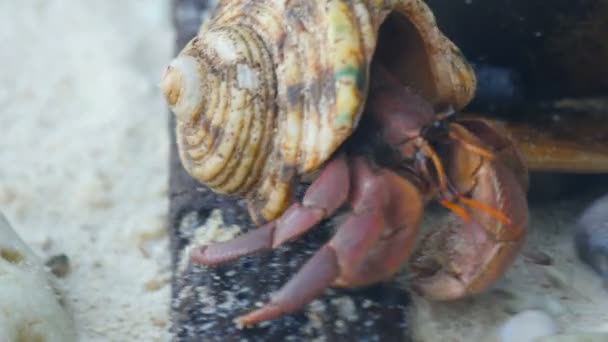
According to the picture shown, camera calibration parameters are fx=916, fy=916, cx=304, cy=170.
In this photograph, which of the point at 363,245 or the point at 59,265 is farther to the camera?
the point at 59,265

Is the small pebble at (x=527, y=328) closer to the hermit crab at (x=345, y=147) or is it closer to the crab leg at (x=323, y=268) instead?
the hermit crab at (x=345, y=147)

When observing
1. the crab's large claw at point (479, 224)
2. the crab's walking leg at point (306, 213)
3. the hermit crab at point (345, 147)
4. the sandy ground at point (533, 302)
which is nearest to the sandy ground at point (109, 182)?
the sandy ground at point (533, 302)

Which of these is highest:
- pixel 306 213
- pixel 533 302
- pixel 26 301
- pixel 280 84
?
pixel 280 84

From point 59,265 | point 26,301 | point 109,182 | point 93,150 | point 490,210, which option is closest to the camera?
point 490,210

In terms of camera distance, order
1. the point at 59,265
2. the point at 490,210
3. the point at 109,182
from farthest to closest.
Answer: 1. the point at 109,182
2. the point at 59,265
3. the point at 490,210

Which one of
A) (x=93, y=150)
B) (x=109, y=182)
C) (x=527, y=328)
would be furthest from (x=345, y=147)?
(x=93, y=150)

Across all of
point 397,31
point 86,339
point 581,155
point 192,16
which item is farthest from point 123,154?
point 581,155

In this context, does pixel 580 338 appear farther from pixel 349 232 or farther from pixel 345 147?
pixel 345 147
